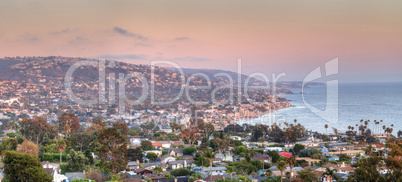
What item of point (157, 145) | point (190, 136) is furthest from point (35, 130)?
point (190, 136)

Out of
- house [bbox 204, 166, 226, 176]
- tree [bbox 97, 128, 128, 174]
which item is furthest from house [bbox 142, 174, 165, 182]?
house [bbox 204, 166, 226, 176]

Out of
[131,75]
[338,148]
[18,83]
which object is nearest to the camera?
[338,148]

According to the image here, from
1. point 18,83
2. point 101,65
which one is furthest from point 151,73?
point 18,83

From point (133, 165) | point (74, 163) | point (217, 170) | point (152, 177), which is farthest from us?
point (133, 165)

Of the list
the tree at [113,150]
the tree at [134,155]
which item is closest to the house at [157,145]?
the tree at [134,155]

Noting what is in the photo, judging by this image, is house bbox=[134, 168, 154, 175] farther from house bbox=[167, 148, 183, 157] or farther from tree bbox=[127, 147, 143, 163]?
house bbox=[167, 148, 183, 157]

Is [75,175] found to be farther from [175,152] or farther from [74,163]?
[175,152]

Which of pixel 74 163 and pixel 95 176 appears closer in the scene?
pixel 95 176

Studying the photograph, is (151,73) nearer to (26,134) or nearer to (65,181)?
(26,134)
